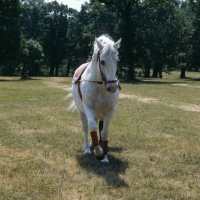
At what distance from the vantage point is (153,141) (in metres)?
8.82

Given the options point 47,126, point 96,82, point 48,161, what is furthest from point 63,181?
point 47,126

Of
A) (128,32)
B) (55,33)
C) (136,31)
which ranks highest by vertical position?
(55,33)

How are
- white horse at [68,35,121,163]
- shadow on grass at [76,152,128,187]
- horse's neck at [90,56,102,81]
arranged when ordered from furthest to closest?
horse's neck at [90,56,102,81] → white horse at [68,35,121,163] → shadow on grass at [76,152,128,187]

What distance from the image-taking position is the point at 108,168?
644cm

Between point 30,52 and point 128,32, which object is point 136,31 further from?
point 30,52

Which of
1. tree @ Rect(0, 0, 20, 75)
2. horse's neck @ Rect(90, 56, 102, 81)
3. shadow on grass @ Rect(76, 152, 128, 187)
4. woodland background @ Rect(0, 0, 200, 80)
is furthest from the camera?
tree @ Rect(0, 0, 20, 75)

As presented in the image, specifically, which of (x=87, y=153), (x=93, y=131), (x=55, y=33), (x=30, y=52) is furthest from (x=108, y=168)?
(x=55, y=33)

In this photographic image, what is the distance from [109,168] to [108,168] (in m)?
0.02

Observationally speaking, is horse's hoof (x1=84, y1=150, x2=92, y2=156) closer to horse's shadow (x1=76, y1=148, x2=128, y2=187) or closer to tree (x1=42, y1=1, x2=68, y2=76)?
horse's shadow (x1=76, y1=148, x2=128, y2=187)

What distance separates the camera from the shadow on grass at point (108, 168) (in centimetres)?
567

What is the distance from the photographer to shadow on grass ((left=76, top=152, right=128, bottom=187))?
5672 millimetres

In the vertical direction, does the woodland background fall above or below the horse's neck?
above

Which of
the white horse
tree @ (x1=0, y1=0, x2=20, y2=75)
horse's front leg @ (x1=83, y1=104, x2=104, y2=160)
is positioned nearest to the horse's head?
the white horse

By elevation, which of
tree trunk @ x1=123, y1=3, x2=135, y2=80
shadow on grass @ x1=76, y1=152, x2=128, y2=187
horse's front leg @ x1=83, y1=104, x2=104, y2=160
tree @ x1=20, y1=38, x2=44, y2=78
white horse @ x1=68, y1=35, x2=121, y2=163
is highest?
tree trunk @ x1=123, y1=3, x2=135, y2=80
